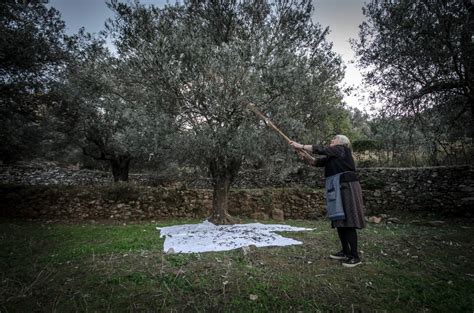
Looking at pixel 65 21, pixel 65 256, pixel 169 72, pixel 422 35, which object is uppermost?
pixel 65 21

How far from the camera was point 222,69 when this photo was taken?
647 centimetres

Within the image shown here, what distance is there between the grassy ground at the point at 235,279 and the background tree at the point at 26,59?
5.90 m

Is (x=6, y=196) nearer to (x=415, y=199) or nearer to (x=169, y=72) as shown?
(x=169, y=72)

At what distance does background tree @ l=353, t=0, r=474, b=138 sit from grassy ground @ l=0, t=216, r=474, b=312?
515 centimetres

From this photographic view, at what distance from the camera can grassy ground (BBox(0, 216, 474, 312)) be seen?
119 inches

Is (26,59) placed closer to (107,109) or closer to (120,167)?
(107,109)

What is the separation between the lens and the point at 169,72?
6.48 meters

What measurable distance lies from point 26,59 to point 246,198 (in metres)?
9.14

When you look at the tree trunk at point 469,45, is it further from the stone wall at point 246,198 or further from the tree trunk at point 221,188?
the tree trunk at point 221,188

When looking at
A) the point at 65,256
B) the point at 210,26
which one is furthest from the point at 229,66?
the point at 65,256

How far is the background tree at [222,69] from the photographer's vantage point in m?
6.65

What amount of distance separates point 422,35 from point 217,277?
336 inches

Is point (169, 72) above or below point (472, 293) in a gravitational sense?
above

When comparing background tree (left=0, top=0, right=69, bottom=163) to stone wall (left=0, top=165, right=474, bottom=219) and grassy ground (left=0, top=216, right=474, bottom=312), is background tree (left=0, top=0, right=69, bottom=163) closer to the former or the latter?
stone wall (left=0, top=165, right=474, bottom=219)
